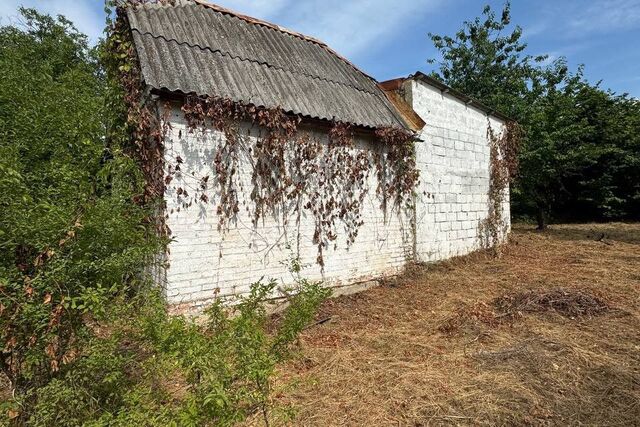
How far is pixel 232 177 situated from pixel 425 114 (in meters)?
4.68

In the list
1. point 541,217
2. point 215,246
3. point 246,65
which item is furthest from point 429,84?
point 541,217

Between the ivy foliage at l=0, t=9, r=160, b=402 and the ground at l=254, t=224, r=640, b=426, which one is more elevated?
the ivy foliage at l=0, t=9, r=160, b=402

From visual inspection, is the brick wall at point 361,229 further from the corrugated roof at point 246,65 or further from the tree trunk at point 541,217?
Answer: the tree trunk at point 541,217

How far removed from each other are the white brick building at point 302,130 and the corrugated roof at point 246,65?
0.08 ft

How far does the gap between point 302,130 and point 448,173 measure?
13.6 ft

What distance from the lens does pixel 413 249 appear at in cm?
747

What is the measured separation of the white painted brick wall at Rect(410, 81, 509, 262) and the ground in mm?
1311

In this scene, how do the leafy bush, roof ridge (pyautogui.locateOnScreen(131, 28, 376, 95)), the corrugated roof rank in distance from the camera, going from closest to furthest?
1. the leafy bush
2. the corrugated roof
3. roof ridge (pyautogui.locateOnScreen(131, 28, 376, 95))

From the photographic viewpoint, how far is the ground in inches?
115

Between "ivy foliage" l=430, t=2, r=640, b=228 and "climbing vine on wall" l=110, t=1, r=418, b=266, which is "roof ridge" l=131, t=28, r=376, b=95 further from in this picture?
"ivy foliage" l=430, t=2, r=640, b=228

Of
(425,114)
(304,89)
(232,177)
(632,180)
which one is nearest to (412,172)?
(425,114)

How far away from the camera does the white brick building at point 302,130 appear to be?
4.61m

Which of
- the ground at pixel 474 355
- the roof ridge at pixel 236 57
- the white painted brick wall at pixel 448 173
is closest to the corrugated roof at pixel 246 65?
the roof ridge at pixel 236 57

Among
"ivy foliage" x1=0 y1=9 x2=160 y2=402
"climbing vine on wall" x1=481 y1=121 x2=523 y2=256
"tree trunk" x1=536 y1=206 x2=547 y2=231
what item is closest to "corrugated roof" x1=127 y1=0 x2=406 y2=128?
"ivy foliage" x1=0 y1=9 x2=160 y2=402
